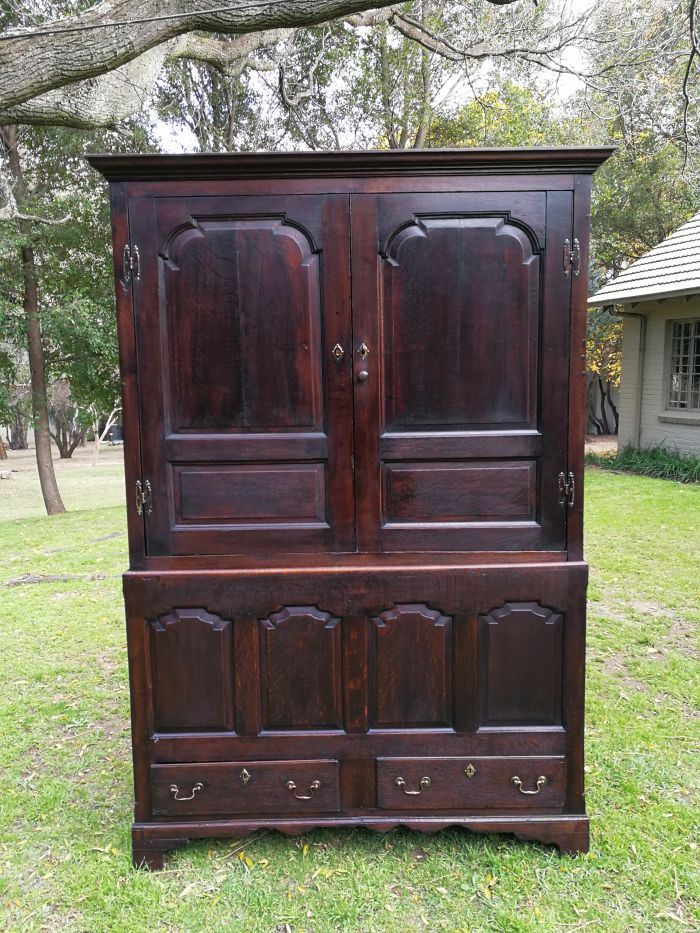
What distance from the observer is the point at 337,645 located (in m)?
2.45

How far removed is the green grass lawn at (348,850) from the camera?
2.21 metres

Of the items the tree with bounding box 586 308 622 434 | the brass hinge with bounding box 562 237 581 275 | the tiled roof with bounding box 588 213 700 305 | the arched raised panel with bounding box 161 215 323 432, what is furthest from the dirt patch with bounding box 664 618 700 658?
the tree with bounding box 586 308 622 434

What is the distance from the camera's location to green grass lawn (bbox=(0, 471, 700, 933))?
221 cm

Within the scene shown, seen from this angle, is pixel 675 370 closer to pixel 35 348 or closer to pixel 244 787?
pixel 35 348

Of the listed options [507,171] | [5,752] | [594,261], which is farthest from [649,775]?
[594,261]

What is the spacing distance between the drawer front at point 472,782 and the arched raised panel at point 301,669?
0.99 ft

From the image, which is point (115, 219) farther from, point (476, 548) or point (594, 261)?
point (594, 261)

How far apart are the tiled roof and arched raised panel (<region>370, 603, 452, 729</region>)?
8644mm

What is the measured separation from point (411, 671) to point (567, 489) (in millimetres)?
885

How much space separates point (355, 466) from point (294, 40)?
335 inches

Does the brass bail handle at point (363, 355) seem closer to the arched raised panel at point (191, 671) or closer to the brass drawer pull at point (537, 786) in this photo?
the arched raised panel at point (191, 671)

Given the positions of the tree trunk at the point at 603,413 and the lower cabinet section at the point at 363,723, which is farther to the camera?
the tree trunk at the point at 603,413

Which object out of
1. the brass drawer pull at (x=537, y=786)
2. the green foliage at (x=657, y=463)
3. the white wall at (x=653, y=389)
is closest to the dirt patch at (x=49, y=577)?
the brass drawer pull at (x=537, y=786)

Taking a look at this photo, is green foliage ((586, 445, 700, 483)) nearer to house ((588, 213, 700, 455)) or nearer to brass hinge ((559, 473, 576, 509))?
house ((588, 213, 700, 455))
